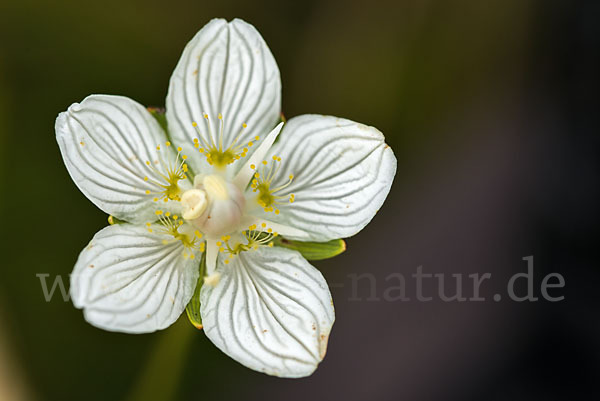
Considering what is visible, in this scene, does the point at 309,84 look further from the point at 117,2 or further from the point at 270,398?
the point at 270,398

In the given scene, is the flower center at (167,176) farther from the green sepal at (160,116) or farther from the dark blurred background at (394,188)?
the dark blurred background at (394,188)

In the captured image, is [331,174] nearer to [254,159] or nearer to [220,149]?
[254,159]

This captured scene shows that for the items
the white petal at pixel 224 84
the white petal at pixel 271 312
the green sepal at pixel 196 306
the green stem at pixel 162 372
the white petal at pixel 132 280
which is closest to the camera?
the white petal at pixel 132 280

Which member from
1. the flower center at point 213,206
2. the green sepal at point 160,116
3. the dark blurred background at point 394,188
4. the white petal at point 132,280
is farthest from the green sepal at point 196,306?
the dark blurred background at point 394,188

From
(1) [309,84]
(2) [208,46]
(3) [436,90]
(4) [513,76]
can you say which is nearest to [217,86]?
(2) [208,46]

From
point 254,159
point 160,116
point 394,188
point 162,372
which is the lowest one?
point 162,372

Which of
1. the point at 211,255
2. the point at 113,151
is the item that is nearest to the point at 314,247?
the point at 211,255

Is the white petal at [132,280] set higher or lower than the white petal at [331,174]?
lower
